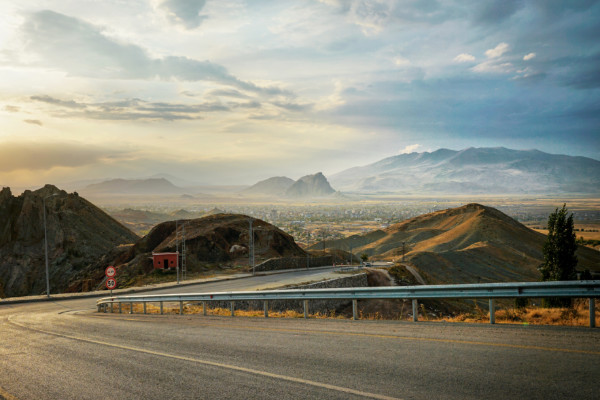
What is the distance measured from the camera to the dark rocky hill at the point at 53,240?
90562 mm

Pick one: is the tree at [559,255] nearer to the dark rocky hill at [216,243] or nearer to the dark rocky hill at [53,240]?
the dark rocky hill at [216,243]

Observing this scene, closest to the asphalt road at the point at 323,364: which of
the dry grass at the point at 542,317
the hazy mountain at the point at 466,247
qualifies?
the dry grass at the point at 542,317

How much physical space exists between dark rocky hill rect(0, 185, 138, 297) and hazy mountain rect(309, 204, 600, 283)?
213ft

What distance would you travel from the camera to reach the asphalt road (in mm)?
7105

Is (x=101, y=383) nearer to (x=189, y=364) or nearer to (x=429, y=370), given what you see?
(x=189, y=364)

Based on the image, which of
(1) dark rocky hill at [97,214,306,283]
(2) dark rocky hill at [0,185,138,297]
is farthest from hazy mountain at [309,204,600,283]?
(2) dark rocky hill at [0,185,138,297]

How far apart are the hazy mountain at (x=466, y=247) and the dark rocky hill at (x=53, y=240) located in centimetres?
6482

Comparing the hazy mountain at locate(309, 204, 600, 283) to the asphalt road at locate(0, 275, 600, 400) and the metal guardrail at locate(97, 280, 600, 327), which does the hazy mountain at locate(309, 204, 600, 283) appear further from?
the asphalt road at locate(0, 275, 600, 400)

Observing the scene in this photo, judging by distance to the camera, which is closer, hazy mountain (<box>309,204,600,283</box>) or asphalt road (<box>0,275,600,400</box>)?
asphalt road (<box>0,275,600,400</box>)

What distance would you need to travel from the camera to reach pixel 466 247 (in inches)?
5182

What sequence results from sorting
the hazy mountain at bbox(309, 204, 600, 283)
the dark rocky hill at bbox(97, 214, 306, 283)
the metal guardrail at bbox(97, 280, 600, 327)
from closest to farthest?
the metal guardrail at bbox(97, 280, 600, 327) → the dark rocky hill at bbox(97, 214, 306, 283) → the hazy mountain at bbox(309, 204, 600, 283)

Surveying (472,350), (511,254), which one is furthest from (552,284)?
(511,254)

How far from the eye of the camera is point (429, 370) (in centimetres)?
792

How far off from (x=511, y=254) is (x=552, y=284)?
401 feet
